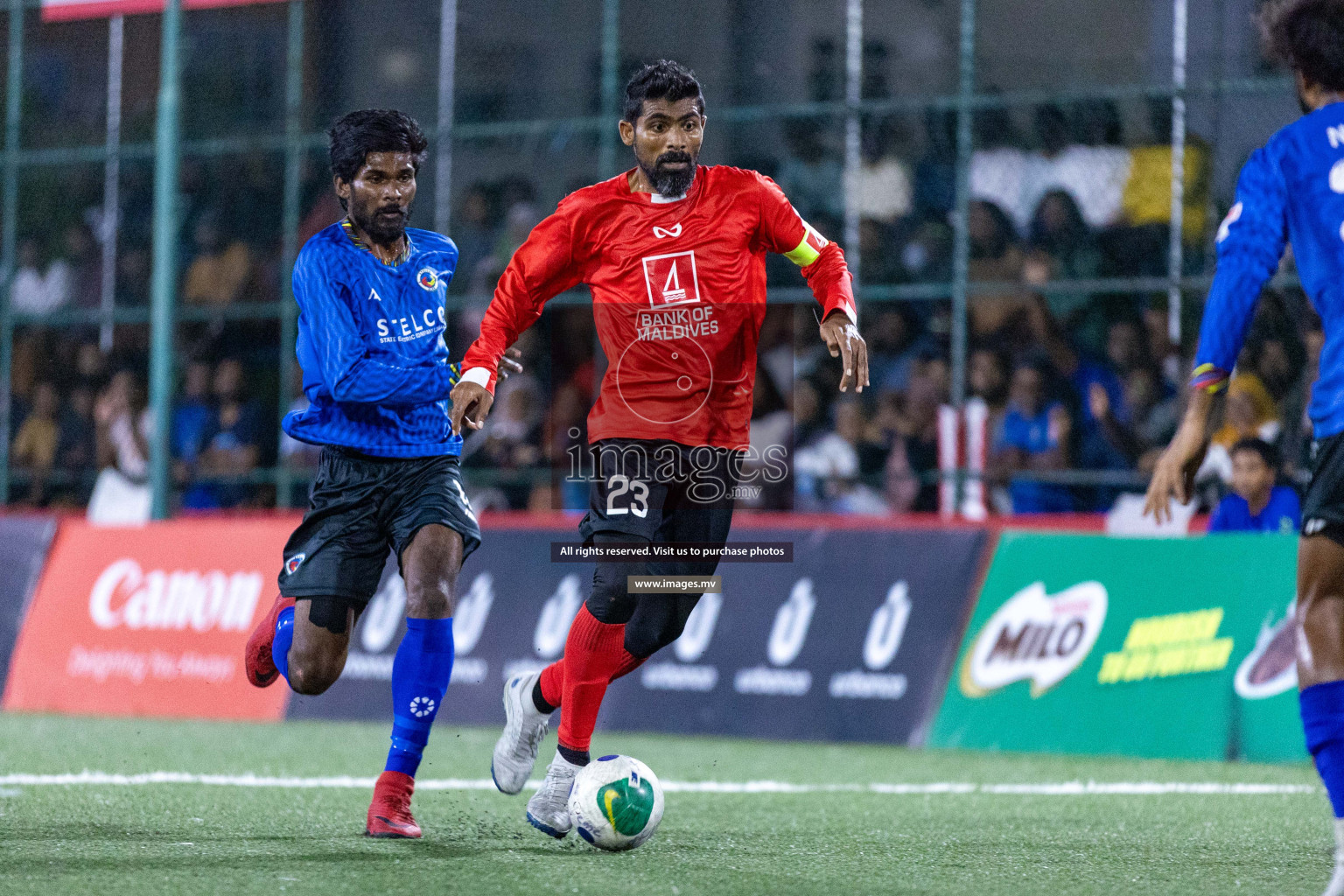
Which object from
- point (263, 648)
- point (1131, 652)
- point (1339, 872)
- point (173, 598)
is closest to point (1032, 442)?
point (1131, 652)

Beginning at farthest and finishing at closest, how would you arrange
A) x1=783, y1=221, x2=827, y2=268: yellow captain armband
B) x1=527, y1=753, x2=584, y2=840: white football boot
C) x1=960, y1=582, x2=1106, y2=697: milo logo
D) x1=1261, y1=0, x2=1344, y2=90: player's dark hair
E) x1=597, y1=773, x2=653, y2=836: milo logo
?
x1=960, y1=582, x2=1106, y2=697: milo logo → x1=783, y1=221, x2=827, y2=268: yellow captain armband → x1=527, y1=753, x2=584, y2=840: white football boot → x1=597, y1=773, x2=653, y2=836: milo logo → x1=1261, y1=0, x2=1344, y2=90: player's dark hair

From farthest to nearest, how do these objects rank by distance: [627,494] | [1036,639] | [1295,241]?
1. [1036,639]
2. [627,494]
3. [1295,241]

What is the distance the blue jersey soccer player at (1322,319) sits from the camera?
13.7 ft

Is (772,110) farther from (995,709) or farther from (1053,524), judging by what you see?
(995,709)

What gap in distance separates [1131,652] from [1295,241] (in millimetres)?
4760

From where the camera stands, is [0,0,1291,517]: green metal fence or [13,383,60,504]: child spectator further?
[13,383,60,504]: child spectator

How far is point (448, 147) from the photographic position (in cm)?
1295

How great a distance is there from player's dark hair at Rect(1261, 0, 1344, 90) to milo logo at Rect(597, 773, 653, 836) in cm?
265

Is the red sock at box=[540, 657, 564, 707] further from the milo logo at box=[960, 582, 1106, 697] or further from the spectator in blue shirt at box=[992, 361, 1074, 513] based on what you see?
the spectator in blue shirt at box=[992, 361, 1074, 513]

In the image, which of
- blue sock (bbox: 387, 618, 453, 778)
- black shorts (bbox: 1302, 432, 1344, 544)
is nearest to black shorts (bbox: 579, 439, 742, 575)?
blue sock (bbox: 387, 618, 453, 778)

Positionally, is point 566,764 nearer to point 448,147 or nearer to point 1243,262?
point 1243,262

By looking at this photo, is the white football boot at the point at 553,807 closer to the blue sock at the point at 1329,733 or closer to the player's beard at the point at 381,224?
the player's beard at the point at 381,224

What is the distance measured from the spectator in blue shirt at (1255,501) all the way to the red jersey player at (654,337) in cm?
396

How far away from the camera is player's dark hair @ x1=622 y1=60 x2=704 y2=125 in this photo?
18.8 ft
